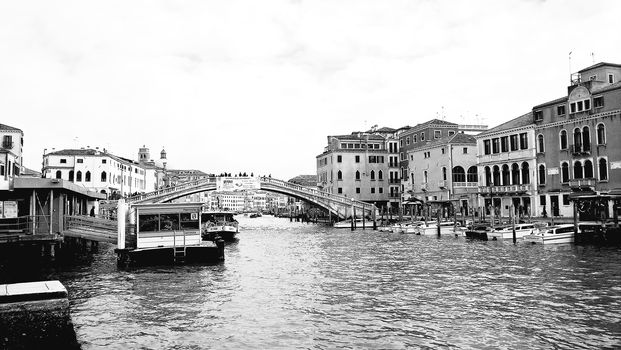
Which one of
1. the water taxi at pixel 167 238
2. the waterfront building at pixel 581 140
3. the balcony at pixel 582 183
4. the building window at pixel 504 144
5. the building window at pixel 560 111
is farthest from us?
the building window at pixel 504 144

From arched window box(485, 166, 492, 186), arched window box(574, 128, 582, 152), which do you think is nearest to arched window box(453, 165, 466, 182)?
arched window box(485, 166, 492, 186)

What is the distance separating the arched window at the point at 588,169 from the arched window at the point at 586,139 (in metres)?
0.85

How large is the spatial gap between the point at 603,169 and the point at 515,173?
7.51m

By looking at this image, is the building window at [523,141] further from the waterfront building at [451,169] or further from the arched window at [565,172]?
the waterfront building at [451,169]

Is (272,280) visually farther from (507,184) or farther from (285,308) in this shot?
(507,184)

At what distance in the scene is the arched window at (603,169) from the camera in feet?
108

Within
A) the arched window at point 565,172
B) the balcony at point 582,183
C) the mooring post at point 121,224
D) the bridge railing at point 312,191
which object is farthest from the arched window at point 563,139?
the mooring post at point 121,224

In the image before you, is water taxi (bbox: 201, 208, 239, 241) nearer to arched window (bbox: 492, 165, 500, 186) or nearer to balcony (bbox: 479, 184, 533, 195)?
balcony (bbox: 479, 184, 533, 195)

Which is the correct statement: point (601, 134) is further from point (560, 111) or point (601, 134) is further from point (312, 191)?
point (312, 191)

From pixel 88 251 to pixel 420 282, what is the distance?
1859cm

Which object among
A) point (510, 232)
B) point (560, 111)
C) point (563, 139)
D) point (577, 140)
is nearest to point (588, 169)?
point (577, 140)

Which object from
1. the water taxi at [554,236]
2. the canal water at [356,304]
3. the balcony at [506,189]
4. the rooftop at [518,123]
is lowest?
the canal water at [356,304]

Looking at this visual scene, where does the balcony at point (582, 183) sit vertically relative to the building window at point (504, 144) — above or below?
below

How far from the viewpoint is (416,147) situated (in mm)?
58750
